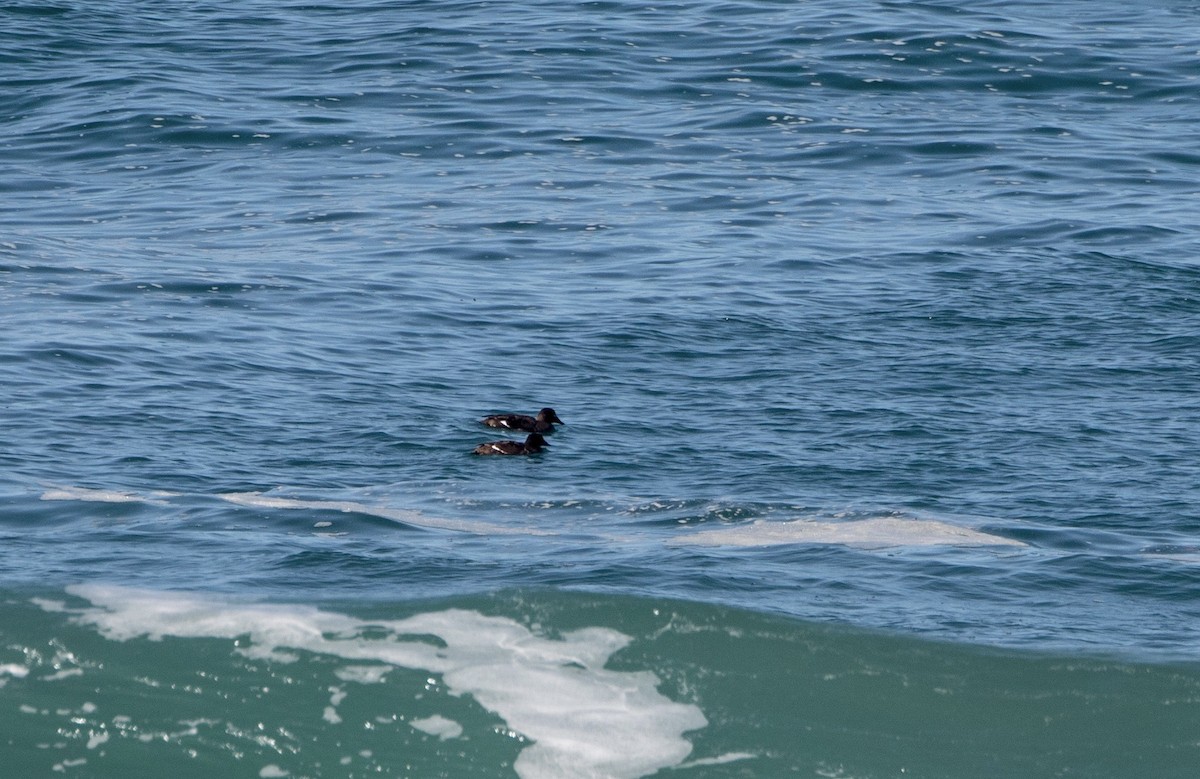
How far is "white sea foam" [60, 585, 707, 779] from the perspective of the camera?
630 cm

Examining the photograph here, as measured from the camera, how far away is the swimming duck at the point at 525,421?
10.6 meters

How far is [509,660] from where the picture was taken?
677 centimetres

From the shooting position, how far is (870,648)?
6.93m

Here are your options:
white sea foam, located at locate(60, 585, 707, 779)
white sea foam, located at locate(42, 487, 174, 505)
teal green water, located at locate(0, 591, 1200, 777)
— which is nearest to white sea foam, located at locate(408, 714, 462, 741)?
teal green water, located at locate(0, 591, 1200, 777)

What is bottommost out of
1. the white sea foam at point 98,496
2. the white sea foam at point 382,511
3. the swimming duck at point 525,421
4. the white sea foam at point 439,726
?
the swimming duck at point 525,421

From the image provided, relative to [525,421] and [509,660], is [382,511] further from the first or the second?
[509,660]

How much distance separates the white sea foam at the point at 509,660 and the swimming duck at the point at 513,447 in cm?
300

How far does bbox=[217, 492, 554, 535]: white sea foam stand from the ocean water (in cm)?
4

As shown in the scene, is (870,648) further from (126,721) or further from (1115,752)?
(126,721)

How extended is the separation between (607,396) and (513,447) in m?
1.65

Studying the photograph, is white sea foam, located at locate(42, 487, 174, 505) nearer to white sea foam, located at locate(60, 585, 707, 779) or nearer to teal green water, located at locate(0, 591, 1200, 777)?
white sea foam, located at locate(60, 585, 707, 779)

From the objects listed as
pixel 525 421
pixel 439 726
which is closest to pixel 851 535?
pixel 525 421

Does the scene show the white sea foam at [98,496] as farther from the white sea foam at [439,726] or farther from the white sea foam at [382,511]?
the white sea foam at [439,726]

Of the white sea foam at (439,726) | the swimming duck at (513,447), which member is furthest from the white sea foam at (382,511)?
the white sea foam at (439,726)
